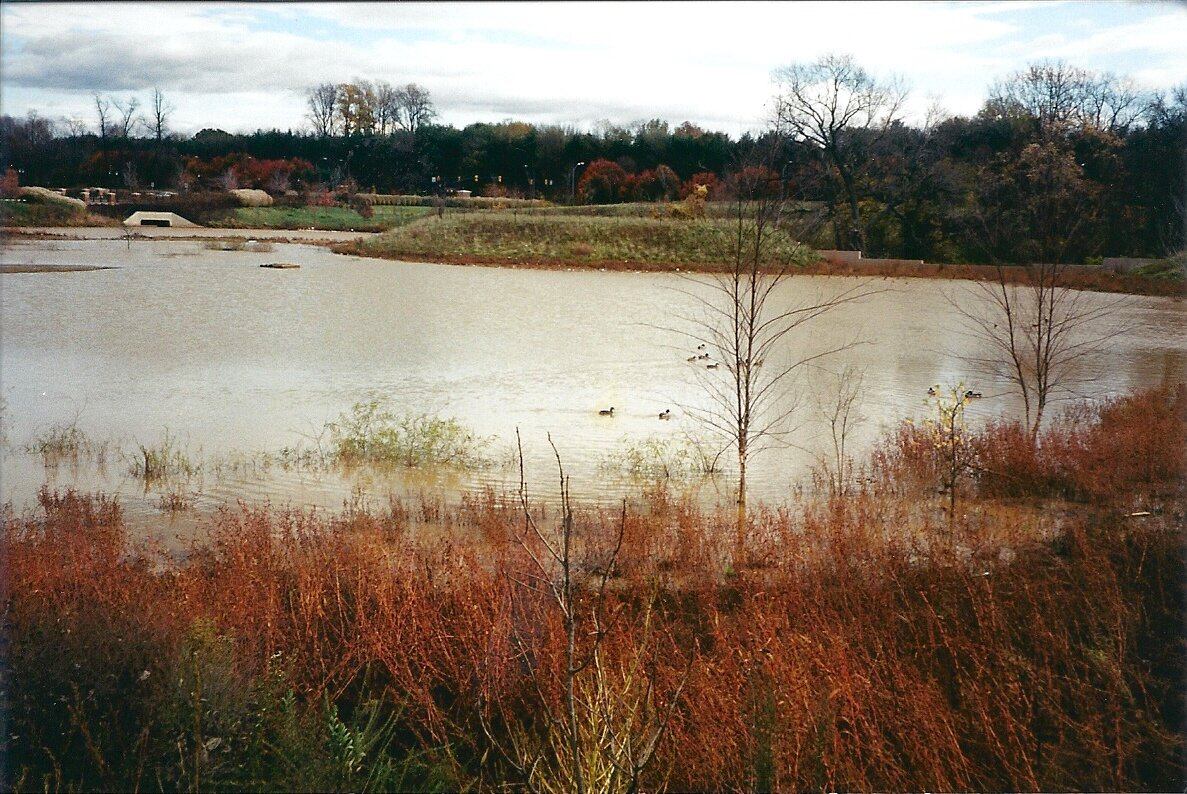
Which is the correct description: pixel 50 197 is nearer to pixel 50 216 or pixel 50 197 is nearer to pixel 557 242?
pixel 50 216

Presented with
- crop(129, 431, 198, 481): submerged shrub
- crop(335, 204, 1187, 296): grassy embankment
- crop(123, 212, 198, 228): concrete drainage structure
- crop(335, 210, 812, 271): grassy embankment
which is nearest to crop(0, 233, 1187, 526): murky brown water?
crop(129, 431, 198, 481): submerged shrub

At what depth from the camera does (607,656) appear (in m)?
4.46

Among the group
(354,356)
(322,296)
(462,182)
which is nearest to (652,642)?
(354,356)

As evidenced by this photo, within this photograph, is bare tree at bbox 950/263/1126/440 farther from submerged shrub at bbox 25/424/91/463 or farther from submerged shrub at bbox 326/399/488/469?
submerged shrub at bbox 25/424/91/463

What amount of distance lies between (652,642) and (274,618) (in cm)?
178

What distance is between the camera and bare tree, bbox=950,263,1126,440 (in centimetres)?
1009

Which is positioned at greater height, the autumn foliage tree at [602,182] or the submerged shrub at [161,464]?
the autumn foliage tree at [602,182]

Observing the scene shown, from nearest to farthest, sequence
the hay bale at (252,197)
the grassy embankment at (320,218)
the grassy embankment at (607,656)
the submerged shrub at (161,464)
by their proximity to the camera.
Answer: the grassy embankment at (607,656) → the submerged shrub at (161,464) → the hay bale at (252,197) → the grassy embankment at (320,218)

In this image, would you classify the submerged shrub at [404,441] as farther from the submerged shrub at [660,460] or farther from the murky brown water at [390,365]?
the submerged shrub at [660,460]

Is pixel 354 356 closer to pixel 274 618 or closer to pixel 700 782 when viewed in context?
pixel 274 618

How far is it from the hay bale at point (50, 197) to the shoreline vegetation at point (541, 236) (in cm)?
155

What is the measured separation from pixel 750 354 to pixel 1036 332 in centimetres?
509

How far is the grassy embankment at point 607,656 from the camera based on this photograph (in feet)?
11.8

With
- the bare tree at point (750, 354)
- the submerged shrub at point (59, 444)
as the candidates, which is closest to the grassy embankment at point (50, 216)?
the submerged shrub at point (59, 444)
